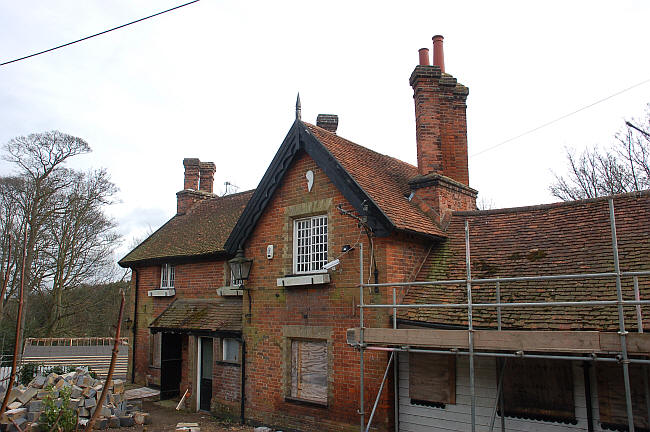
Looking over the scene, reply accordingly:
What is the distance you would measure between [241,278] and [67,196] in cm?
1857

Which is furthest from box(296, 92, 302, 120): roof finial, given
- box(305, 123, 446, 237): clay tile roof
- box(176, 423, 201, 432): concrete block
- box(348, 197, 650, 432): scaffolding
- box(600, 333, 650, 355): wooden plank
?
box(600, 333, 650, 355): wooden plank

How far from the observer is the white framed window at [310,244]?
1207 centimetres

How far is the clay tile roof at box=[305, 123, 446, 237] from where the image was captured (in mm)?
11016

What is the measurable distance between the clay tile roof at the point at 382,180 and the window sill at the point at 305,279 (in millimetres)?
2176

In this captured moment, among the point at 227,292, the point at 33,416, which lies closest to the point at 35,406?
the point at 33,416

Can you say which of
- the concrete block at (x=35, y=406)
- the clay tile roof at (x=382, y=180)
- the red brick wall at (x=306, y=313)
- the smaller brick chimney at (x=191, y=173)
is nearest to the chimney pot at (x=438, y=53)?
the clay tile roof at (x=382, y=180)

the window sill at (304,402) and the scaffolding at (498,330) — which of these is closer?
the scaffolding at (498,330)

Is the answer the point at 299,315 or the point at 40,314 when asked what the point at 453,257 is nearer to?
the point at 299,315

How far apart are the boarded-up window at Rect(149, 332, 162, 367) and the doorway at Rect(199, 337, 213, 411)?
12.8ft

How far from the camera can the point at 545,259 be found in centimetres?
984

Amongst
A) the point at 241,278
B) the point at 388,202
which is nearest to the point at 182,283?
the point at 241,278

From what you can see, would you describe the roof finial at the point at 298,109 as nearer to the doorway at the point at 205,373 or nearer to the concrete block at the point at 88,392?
the doorway at the point at 205,373

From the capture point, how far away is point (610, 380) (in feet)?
26.0

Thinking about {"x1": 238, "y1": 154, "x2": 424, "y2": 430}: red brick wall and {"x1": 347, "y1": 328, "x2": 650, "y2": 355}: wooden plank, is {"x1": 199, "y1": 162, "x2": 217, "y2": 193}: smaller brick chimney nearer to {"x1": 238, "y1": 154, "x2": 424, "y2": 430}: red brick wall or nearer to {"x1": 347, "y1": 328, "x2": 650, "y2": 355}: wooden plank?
{"x1": 238, "y1": 154, "x2": 424, "y2": 430}: red brick wall
